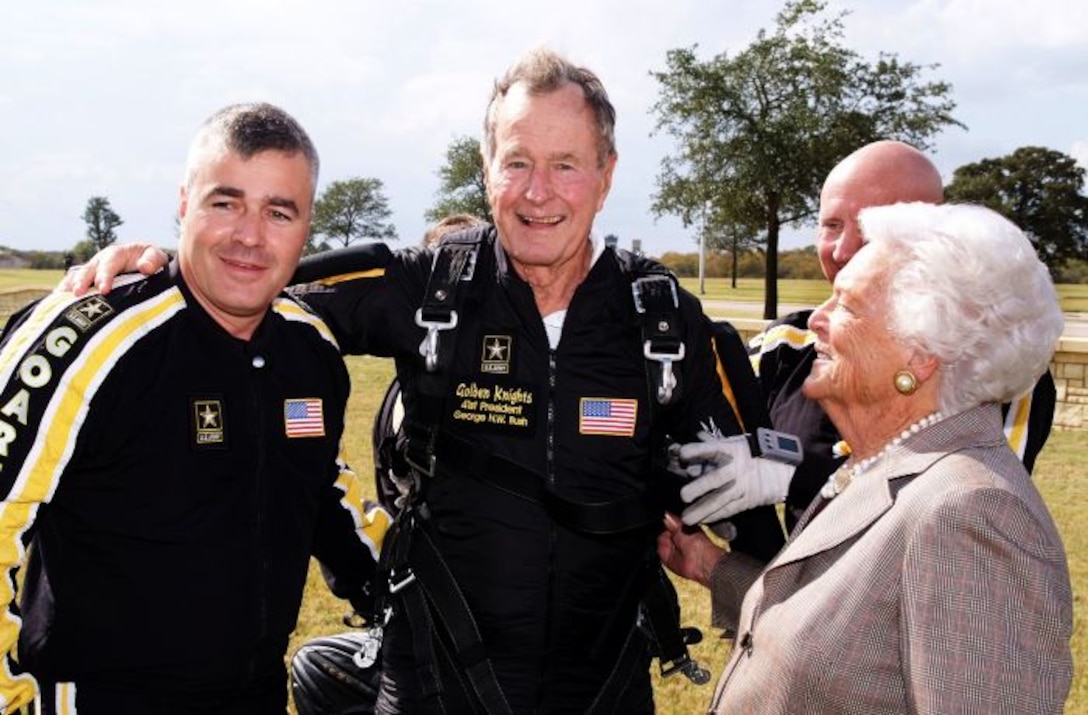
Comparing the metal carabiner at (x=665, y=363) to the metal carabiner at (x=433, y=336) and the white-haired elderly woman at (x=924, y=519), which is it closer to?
the white-haired elderly woman at (x=924, y=519)

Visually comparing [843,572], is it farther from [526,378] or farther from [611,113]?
[611,113]

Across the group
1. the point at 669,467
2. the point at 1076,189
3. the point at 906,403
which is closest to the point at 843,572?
the point at 906,403

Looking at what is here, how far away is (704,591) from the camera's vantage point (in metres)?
7.39

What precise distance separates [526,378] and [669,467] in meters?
0.56

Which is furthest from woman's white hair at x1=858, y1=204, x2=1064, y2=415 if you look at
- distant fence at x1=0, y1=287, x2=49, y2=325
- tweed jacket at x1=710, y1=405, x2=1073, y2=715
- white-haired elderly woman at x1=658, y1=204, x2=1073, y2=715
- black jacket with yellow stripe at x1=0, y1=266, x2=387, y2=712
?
distant fence at x1=0, y1=287, x2=49, y2=325

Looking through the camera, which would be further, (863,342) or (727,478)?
(727,478)

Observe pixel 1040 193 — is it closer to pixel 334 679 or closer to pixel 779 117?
pixel 779 117

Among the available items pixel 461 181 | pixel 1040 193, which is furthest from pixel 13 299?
pixel 1040 193

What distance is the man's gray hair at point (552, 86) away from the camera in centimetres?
299

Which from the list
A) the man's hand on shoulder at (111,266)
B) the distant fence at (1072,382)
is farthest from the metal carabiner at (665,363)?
the distant fence at (1072,382)

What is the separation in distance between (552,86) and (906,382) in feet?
4.58

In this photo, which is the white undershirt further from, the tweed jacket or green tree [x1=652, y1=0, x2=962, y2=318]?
green tree [x1=652, y1=0, x2=962, y2=318]

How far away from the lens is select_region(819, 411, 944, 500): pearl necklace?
238 centimetres

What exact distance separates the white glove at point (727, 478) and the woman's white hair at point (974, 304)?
73cm
